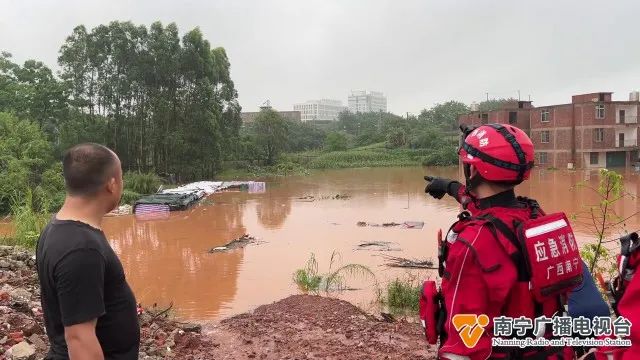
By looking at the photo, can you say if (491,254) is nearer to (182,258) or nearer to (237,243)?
(182,258)

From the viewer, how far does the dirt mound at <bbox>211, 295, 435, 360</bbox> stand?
4.48 meters

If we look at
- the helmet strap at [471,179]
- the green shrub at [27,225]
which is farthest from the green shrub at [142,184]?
the helmet strap at [471,179]

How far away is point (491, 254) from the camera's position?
1612mm

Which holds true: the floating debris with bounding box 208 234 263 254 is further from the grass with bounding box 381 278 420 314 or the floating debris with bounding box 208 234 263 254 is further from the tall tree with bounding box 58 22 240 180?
the tall tree with bounding box 58 22 240 180

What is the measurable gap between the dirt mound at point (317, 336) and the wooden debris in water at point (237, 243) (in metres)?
6.02

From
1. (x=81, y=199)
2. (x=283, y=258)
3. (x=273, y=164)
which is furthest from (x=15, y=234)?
(x=273, y=164)

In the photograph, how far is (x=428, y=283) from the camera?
1764 millimetres

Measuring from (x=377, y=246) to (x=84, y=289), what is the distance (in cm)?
1067

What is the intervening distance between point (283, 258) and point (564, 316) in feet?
31.7

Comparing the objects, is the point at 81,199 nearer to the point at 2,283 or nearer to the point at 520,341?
the point at 520,341

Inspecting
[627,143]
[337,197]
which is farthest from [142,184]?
[627,143]

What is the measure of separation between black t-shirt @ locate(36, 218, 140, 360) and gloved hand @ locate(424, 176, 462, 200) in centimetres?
132

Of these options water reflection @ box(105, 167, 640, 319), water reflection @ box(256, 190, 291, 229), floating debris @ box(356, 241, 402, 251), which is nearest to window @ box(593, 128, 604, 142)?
water reflection @ box(105, 167, 640, 319)

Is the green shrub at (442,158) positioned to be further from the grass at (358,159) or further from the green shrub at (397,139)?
the green shrub at (397,139)
